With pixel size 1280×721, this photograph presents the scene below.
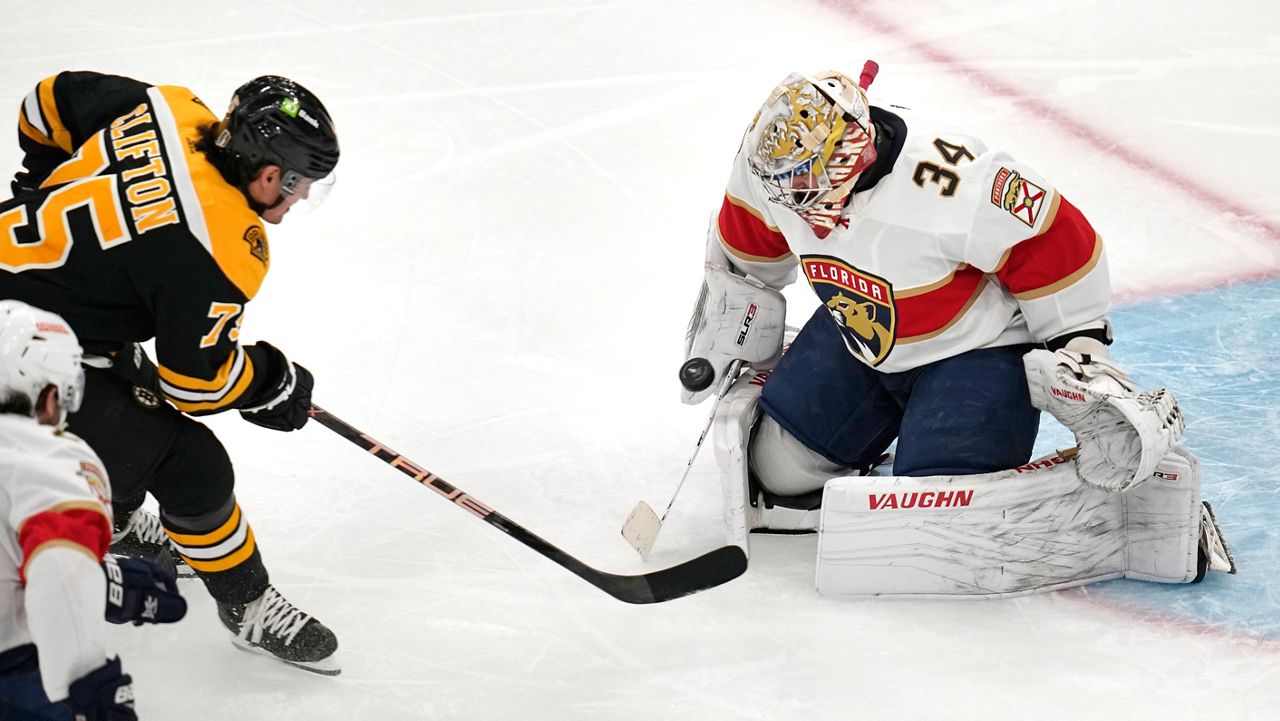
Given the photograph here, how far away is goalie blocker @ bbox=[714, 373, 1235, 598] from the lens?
8.73 feet

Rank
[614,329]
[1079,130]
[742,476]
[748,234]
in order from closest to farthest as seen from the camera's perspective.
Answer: [742,476]
[748,234]
[614,329]
[1079,130]

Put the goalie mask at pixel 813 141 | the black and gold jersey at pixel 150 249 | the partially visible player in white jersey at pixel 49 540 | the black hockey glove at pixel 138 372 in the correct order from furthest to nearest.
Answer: the goalie mask at pixel 813 141 < the black hockey glove at pixel 138 372 < the black and gold jersey at pixel 150 249 < the partially visible player in white jersey at pixel 49 540

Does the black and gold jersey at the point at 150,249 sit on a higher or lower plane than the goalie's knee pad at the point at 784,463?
higher

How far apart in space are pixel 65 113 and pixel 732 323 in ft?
4.57

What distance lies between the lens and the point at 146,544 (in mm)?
2893

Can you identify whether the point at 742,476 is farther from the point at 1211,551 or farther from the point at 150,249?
the point at 150,249

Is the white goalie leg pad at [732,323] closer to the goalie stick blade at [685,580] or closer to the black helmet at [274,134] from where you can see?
the goalie stick blade at [685,580]

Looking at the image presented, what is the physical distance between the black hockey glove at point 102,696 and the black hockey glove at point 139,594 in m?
0.25

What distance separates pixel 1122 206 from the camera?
420cm

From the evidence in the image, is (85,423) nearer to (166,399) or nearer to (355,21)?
(166,399)

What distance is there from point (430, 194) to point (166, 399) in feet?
6.16

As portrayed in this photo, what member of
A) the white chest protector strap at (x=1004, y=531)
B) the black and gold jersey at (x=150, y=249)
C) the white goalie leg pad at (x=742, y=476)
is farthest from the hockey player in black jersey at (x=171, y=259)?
the white chest protector strap at (x=1004, y=531)

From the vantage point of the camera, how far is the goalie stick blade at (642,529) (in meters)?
2.94

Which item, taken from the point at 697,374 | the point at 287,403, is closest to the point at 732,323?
the point at 697,374
